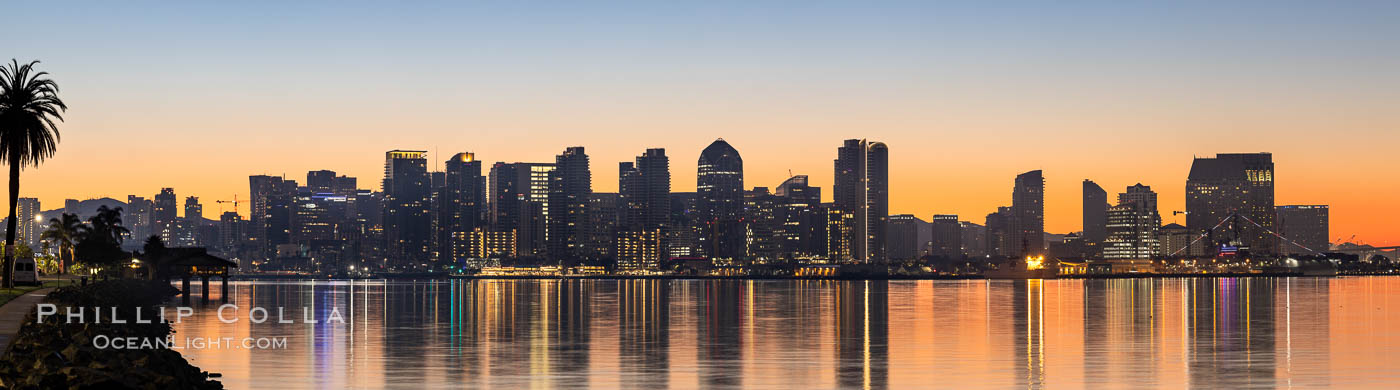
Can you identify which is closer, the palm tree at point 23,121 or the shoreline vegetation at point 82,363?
the shoreline vegetation at point 82,363

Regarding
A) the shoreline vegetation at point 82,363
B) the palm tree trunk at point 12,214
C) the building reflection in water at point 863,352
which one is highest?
the palm tree trunk at point 12,214

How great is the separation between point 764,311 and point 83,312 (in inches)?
2397

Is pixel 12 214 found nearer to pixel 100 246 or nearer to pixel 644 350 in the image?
pixel 644 350

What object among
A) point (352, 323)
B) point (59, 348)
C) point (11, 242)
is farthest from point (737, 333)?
point (59, 348)

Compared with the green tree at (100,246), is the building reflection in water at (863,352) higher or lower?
lower

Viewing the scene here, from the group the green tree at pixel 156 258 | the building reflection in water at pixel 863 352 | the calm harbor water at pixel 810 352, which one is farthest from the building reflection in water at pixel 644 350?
the green tree at pixel 156 258

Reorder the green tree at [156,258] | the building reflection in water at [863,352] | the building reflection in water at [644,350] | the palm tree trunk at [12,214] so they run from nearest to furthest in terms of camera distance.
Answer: the building reflection in water at [644,350] < the building reflection in water at [863,352] < the palm tree trunk at [12,214] < the green tree at [156,258]

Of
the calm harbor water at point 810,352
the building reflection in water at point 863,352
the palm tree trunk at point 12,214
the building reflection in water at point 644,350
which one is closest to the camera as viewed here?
the calm harbor water at point 810,352

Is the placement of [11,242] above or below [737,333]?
above

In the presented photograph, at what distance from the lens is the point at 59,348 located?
3297 centimetres

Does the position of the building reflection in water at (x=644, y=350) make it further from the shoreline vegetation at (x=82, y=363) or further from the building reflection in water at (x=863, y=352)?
the shoreline vegetation at (x=82, y=363)

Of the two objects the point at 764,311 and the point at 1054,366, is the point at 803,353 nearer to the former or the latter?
the point at 1054,366

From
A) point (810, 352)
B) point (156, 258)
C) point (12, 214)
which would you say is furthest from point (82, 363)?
point (156, 258)

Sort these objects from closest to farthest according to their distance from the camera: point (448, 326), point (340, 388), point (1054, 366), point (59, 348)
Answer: point (59, 348) < point (340, 388) < point (1054, 366) < point (448, 326)
